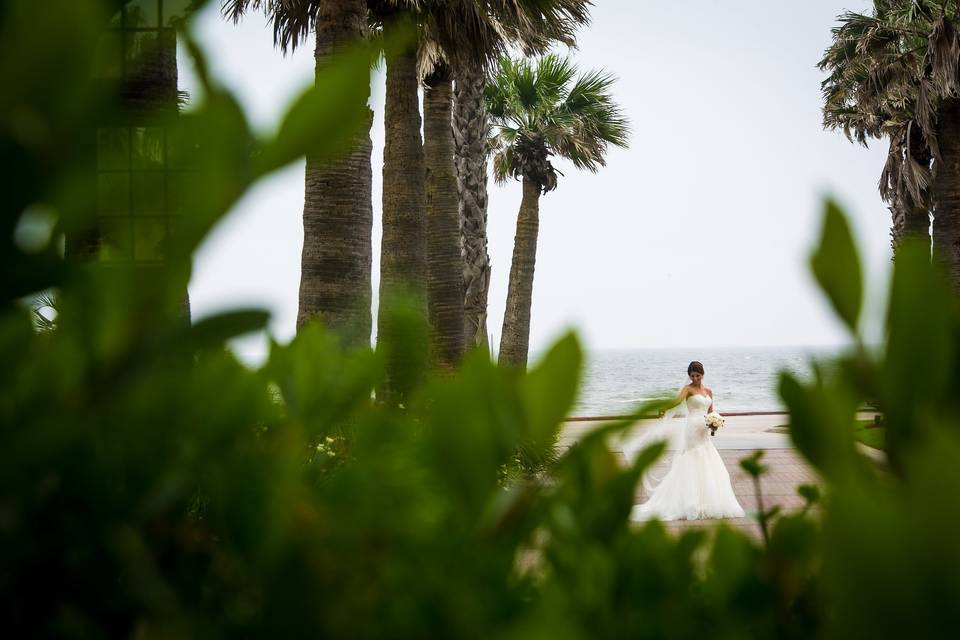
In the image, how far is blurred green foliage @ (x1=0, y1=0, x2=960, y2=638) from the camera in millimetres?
246

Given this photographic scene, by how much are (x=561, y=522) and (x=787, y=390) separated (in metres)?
0.12

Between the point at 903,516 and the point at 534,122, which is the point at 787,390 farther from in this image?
the point at 534,122

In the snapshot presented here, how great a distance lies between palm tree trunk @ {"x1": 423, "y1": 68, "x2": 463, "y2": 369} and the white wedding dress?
289 cm

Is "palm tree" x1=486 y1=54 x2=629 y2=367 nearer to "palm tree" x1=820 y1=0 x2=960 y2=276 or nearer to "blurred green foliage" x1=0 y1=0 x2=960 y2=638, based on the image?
"palm tree" x1=820 y1=0 x2=960 y2=276

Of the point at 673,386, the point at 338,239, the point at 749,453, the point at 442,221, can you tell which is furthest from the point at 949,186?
the point at 673,386

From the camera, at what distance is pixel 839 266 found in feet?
1.12

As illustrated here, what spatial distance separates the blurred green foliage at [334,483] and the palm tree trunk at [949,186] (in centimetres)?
1638

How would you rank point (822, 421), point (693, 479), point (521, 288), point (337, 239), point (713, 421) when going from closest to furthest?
point (822, 421) < point (337, 239) < point (713, 421) < point (693, 479) < point (521, 288)

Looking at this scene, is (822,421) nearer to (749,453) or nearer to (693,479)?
(749,453)

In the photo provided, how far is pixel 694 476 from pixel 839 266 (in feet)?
38.3

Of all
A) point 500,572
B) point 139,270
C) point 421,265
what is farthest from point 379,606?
point 421,265

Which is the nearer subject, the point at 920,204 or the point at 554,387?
the point at 554,387

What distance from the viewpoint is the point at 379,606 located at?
32 cm

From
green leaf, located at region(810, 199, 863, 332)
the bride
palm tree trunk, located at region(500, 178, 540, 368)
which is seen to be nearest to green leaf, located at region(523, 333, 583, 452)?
green leaf, located at region(810, 199, 863, 332)
